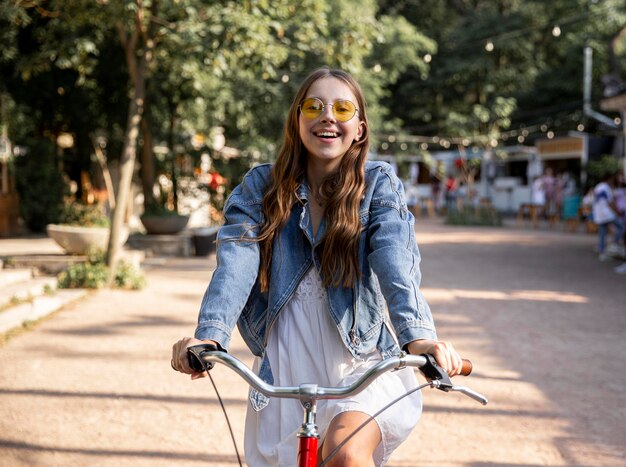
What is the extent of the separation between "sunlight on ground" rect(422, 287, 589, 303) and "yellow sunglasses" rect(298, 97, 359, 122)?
307 inches

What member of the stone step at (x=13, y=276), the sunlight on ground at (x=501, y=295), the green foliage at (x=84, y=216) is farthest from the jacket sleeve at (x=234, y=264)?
the green foliage at (x=84, y=216)

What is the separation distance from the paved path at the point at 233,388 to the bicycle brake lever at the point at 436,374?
94.9 inches

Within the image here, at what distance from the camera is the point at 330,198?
254 centimetres

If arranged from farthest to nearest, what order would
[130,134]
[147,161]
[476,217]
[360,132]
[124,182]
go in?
[476,217] < [147,161] < [130,134] < [124,182] < [360,132]

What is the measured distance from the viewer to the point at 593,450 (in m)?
4.51

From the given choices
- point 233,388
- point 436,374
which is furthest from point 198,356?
point 233,388

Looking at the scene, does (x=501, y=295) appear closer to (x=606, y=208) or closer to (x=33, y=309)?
(x=606, y=208)

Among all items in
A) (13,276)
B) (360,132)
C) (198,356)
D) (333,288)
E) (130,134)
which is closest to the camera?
(198,356)

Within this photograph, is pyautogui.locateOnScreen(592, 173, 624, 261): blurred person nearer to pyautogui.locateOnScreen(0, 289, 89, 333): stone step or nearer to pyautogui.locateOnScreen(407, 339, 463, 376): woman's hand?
pyautogui.locateOnScreen(0, 289, 89, 333): stone step

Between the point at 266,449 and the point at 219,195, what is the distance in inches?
608

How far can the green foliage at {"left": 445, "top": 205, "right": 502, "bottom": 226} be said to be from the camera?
26.3 m

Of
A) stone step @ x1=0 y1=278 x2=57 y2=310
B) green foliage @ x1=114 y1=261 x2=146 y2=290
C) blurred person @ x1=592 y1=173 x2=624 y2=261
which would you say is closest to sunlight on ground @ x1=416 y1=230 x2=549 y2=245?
blurred person @ x1=592 y1=173 x2=624 y2=261

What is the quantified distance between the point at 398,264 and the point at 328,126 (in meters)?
0.51

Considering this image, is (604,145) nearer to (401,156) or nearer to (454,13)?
(401,156)
